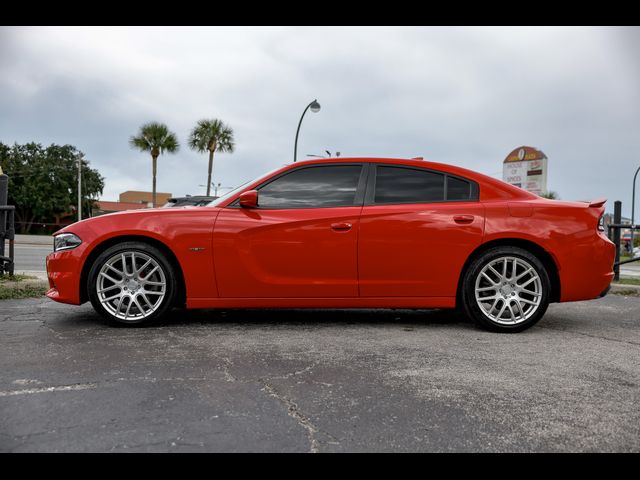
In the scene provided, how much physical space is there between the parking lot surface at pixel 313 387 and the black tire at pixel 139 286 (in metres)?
0.12

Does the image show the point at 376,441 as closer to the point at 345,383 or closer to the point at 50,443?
the point at 345,383

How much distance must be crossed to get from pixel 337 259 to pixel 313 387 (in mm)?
1789

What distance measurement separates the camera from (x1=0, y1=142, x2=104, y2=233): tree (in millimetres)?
48781

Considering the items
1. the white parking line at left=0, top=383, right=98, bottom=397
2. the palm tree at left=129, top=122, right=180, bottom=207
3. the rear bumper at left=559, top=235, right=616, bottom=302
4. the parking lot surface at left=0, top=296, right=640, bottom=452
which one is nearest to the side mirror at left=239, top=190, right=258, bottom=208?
the parking lot surface at left=0, top=296, right=640, bottom=452

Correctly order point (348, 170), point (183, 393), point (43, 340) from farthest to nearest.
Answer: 1. point (348, 170)
2. point (43, 340)
3. point (183, 393)

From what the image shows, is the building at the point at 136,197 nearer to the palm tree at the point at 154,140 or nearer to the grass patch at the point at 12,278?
the palm tree at the point at 154,140

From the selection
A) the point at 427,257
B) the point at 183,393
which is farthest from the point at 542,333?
the point at 183,393

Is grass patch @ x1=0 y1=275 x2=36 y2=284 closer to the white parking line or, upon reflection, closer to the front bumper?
the front bumper

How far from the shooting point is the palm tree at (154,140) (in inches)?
1470

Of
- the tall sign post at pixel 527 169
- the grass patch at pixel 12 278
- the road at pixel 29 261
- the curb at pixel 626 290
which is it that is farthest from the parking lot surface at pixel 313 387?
the tall sign post at pixel 527 169

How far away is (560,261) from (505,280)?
0.49 meters

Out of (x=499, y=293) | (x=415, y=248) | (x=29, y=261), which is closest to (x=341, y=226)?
(x=415, y=248)

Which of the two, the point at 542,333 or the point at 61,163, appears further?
the point at 61,163

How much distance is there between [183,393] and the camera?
261 centimetres
